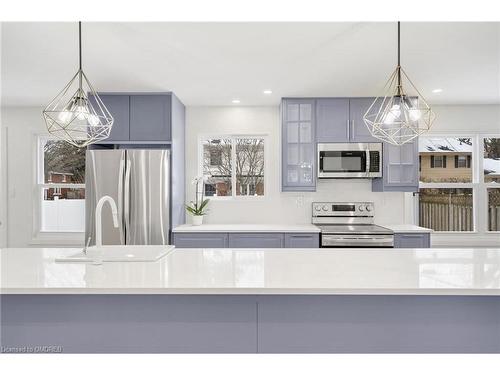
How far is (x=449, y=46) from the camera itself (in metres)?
2.62

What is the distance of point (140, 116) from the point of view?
3.81m

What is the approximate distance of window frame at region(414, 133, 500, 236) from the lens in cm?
437

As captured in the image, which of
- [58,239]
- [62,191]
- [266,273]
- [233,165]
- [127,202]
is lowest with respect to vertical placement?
[58,239]

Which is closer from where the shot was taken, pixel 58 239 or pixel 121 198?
pixel 121 198

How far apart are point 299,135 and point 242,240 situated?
1.37 meters

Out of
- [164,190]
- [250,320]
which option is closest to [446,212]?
[164,190]

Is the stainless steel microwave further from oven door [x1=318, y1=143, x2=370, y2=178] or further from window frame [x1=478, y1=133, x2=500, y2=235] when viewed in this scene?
window frame [x1=478, y1=133, x2=500, y2=235]

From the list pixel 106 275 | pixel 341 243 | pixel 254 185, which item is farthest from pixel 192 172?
pixel 106 275

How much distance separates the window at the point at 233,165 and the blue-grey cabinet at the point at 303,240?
938 millimetres

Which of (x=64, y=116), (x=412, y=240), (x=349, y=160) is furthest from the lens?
(x=349, y=160)

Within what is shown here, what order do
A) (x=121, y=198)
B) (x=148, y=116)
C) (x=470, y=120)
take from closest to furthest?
(x=121, y=198)
(x=148, y=116)
(x=470, y=120)

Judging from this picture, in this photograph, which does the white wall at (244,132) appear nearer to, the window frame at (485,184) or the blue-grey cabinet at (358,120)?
the blue-grey cabinet at (358,120)

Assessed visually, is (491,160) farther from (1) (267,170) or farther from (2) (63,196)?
→ (2) (63,196)

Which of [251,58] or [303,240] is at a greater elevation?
[251,58]
